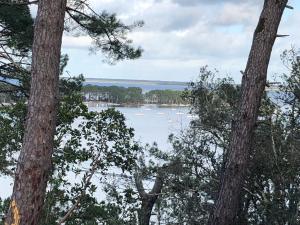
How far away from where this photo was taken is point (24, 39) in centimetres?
899

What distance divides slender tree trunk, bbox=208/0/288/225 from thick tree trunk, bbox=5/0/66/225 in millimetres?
2336

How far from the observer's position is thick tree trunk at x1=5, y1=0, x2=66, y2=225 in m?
4.26

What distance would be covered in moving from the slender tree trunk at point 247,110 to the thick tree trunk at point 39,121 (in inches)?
92.0

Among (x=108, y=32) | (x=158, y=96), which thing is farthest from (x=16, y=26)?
(x=158, y=96)

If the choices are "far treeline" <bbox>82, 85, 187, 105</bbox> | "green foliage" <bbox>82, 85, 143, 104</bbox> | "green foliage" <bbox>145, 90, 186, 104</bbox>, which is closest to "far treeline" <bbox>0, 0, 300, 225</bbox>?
"green foliage" <bbox>82, 85, 143, 104</bbox>

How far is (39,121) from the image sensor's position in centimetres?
429

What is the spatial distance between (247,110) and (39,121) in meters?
2.54

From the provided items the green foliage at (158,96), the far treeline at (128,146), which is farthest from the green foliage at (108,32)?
the green foliage at (158,96)

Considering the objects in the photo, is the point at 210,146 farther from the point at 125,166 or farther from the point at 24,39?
the point at 24,39

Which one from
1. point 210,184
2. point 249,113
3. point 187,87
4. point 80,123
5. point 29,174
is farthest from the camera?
point 187,87

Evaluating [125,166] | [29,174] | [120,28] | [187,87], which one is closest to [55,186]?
[125,166]

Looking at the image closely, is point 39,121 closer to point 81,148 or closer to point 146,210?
point 81,148

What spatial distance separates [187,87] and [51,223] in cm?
456

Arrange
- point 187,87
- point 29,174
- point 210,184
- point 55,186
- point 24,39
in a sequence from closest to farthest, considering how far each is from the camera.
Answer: point 29,174
point 55,186
point 210,184
point 24,39
point 187,87
